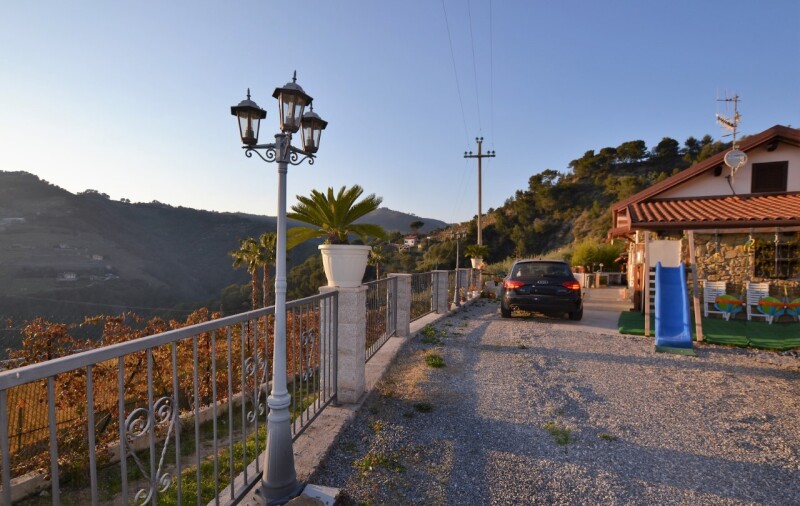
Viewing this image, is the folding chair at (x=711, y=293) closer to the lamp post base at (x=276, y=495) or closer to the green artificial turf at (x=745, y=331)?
the green artificial turf at (x=745, y=331)

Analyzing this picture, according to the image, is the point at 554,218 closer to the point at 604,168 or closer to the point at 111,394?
the point at 604,168

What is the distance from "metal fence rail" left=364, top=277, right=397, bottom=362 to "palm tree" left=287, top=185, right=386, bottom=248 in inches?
40.5

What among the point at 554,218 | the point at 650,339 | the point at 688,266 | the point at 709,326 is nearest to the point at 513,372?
the point at 650,339

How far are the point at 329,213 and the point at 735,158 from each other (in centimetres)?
1172

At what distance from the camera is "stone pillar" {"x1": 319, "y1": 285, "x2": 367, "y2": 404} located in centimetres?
385

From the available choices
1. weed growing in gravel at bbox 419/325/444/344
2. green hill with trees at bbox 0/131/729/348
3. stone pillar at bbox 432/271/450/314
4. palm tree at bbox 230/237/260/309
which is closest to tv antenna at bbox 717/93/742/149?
stone pillar at bbox 432/271/450/314

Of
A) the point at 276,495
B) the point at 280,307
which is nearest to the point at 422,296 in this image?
the point at 280,307

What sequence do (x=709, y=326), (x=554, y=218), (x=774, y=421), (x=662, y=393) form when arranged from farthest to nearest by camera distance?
(x=554, y=218), (x=709, y=326), (x=662, y=393), (x=774, y=421)

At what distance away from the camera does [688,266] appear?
32.2ft

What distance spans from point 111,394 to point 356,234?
523 centimetres

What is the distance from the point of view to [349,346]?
391 cm

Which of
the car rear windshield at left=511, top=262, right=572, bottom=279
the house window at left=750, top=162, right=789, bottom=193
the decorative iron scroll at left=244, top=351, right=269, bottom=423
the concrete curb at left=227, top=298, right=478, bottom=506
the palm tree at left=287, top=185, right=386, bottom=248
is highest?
the house window at left=750, top=162, right=789, bottom=193

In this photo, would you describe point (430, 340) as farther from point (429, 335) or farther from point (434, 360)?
point (434, 360)

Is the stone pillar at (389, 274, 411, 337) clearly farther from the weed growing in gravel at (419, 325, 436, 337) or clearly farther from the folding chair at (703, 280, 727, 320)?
the folding chair at (703, 280, 727, 320)
